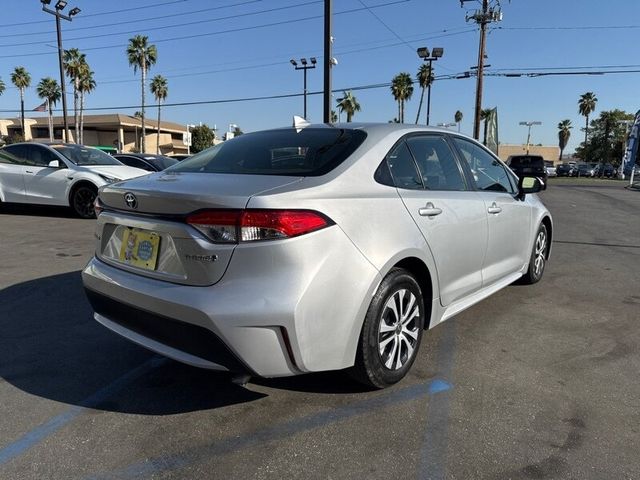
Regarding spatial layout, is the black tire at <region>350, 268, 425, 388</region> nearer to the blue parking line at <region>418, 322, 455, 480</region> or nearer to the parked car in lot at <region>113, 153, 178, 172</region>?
the blue parking line at <region>418, 322, 455, 480</region>

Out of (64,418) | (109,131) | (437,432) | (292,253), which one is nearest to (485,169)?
(437,432)

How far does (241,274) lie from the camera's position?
240 cm

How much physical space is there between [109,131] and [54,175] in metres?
65.7

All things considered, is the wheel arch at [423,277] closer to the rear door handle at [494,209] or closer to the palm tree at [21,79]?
the rear door handle at [494,209]

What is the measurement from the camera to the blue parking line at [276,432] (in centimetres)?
232

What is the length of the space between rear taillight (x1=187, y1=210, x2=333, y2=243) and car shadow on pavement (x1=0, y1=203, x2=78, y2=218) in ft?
31.4

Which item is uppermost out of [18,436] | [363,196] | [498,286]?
[363,196]

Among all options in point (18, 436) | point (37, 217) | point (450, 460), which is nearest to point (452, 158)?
point (450, 460)

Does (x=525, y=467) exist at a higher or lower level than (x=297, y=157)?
lower

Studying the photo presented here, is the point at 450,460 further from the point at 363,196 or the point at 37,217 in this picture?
the point at 37,217

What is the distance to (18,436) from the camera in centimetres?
257

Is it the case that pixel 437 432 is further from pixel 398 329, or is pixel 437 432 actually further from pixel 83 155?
pixel 83 155

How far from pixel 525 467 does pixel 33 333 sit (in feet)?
11.8

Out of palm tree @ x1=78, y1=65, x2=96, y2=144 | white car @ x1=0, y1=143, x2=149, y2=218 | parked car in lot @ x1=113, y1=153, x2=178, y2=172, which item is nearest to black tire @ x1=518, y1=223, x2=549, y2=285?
white car @ x1=0, y1=143, x2=149, y2=218
